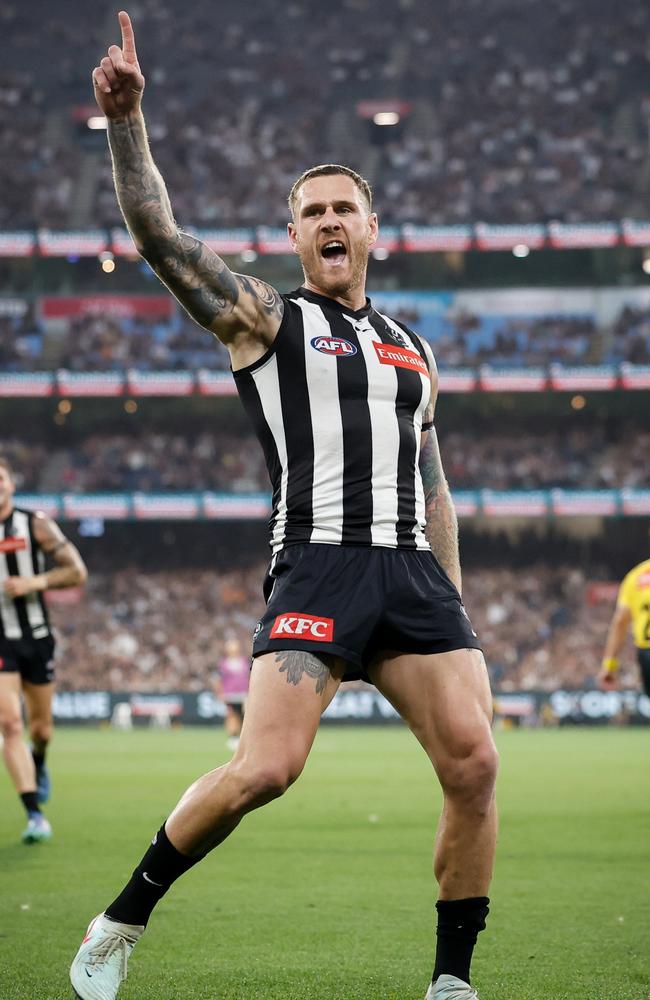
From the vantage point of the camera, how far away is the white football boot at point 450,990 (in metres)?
3.89

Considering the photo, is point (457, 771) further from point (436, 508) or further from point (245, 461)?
point (245, 461)

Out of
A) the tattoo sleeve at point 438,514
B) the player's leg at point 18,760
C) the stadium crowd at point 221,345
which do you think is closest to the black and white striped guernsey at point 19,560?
the player's leg at point 18,760

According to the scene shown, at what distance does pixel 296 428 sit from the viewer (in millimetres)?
4121

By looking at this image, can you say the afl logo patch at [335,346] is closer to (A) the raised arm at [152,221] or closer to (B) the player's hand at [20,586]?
(A) the raised arm at [152,221]

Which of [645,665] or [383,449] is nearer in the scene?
[383,449]

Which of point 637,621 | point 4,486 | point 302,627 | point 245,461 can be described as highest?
point 245,461

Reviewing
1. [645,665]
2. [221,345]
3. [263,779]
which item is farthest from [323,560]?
[221,345]

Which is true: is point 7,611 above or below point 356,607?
above

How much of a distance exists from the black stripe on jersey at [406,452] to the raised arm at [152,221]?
539mm

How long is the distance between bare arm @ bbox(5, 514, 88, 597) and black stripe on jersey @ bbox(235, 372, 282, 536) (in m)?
4.96

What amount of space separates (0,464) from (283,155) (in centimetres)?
3379

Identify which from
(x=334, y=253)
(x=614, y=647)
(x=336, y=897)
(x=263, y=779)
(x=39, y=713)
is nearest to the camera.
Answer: (x=263, y=779)

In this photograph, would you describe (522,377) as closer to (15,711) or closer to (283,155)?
(283,155)

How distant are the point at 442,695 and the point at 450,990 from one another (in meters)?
0.87
